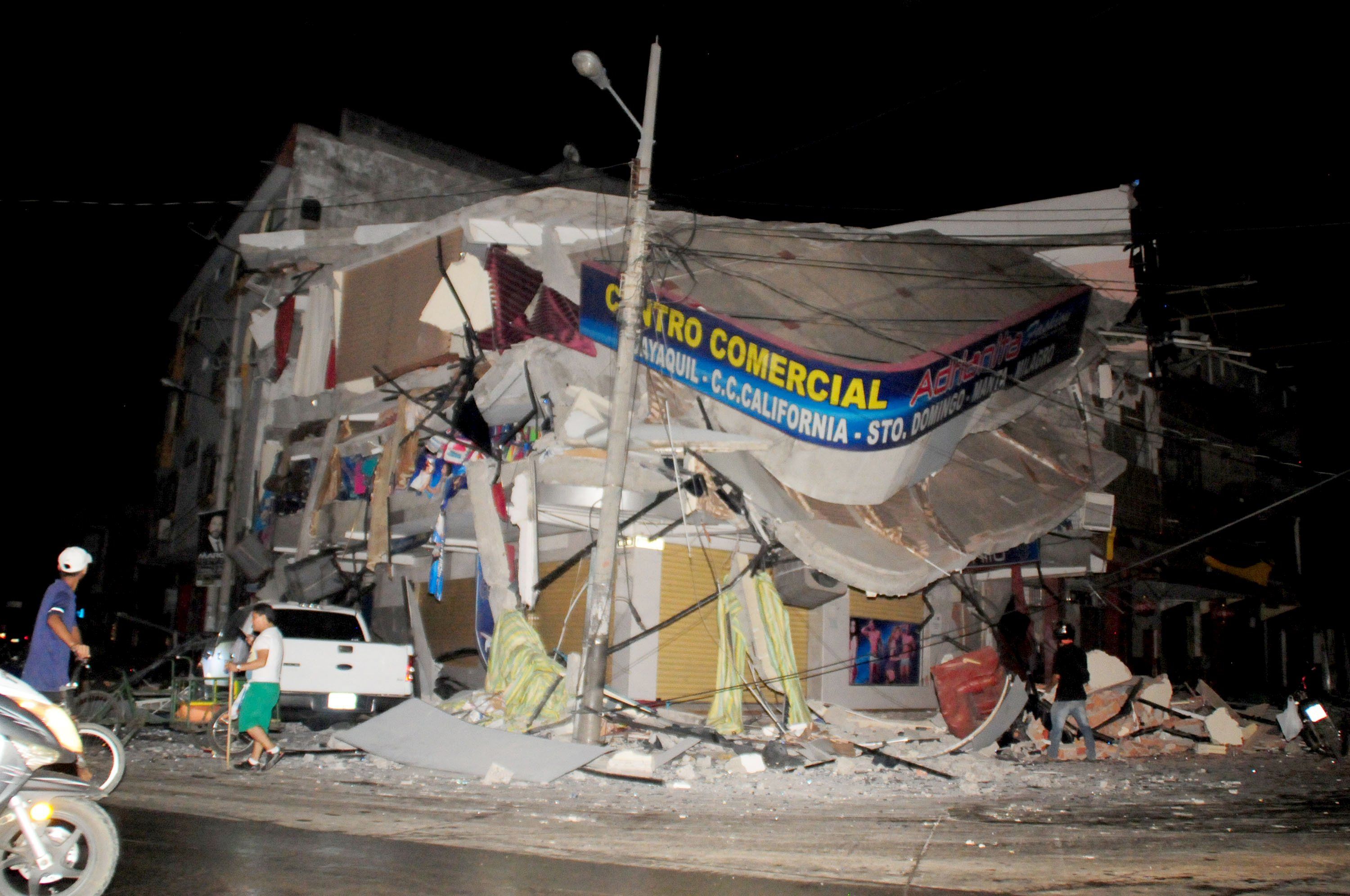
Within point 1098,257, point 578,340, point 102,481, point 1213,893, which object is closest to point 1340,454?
point 1098,257

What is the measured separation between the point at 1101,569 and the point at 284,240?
1728 cm

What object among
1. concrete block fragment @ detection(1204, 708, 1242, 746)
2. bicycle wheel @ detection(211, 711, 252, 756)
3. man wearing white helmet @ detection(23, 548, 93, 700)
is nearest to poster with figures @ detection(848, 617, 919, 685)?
concrete block fragment @ detection(1204, 708, 1242, 746)

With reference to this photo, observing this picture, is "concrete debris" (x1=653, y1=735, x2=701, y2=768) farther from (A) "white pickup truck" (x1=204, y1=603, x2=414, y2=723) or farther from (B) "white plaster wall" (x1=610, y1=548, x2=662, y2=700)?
(A) "white pickup truck" (x1=204, y1=603, x2=414, y2=723)

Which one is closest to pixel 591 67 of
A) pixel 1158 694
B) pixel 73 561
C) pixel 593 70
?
pixel 593 70

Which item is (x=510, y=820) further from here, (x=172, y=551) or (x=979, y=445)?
(x=172, y=551)

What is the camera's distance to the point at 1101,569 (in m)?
16.3

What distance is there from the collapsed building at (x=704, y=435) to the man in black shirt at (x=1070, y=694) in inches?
64.8

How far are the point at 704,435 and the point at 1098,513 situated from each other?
7457mm

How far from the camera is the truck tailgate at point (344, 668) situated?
11328mm

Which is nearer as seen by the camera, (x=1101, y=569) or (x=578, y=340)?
(x=578, y=340)

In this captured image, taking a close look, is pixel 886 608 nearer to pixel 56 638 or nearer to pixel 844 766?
pixel 844 766

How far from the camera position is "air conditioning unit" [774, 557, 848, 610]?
1306cm

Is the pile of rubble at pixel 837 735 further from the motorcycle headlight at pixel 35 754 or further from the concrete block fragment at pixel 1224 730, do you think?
the motorcycle headlight at pixel 35 754

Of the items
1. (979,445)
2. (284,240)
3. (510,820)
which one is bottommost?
(510,820)
